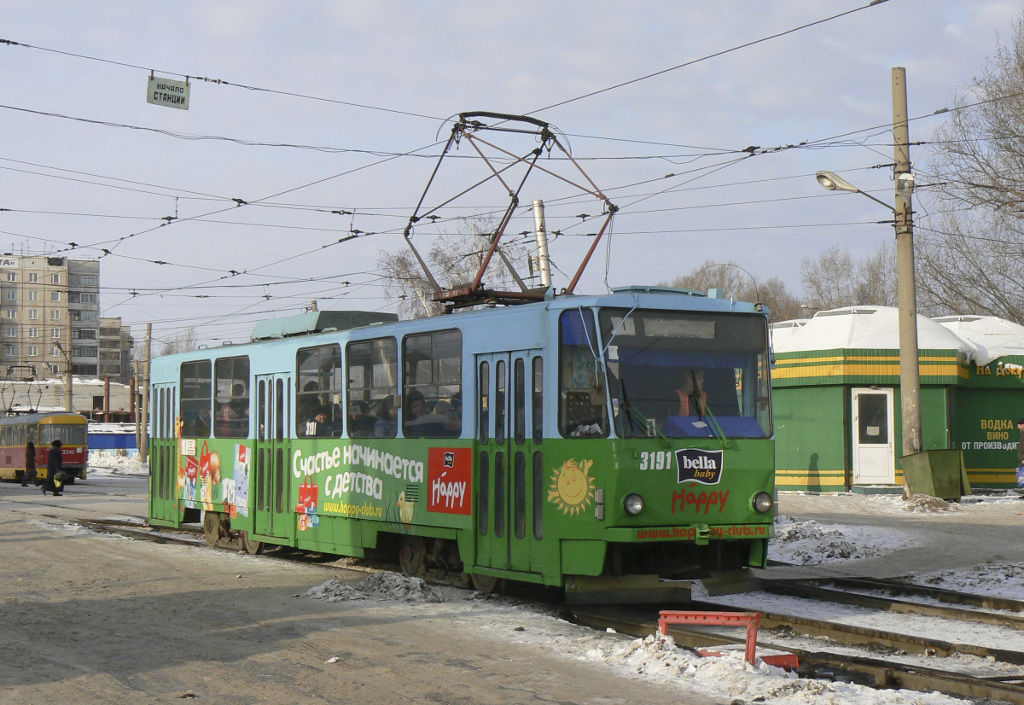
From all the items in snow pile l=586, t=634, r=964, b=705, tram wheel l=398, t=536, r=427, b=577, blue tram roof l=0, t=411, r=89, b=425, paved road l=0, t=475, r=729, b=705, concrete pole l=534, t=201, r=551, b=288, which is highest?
concrete pole l=534, t=201, r=551, b=288

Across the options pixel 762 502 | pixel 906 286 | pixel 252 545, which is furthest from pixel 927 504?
pixel 252 545

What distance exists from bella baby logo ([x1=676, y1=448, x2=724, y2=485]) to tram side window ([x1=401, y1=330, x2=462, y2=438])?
96.6 inches

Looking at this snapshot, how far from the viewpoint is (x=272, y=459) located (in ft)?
49.4

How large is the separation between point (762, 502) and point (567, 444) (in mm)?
1924

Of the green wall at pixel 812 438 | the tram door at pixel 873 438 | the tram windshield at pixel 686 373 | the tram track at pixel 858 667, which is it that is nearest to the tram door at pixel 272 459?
the tram track at pixel 858 667

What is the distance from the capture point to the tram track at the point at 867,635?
24.3 ft

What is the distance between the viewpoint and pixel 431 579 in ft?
40.5

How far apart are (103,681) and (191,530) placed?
12.5m

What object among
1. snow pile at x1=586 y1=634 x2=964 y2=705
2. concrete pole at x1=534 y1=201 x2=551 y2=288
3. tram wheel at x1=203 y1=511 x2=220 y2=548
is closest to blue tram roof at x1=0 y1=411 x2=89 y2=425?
concrete pole at x1=534 y1=201 x2=551 y2=288

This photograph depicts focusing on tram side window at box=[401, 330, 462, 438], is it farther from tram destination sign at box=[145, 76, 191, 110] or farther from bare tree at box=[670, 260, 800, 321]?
bare tree at box=[670, 260, 800, 321]

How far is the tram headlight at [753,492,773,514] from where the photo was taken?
10.4 metres

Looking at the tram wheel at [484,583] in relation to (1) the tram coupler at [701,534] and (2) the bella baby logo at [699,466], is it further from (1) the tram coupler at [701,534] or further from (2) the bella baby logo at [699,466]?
(2) the bella baby logo at [699,466]

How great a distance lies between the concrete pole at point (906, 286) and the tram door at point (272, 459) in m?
12.2

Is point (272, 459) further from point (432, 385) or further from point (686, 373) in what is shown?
point (686, 373)
